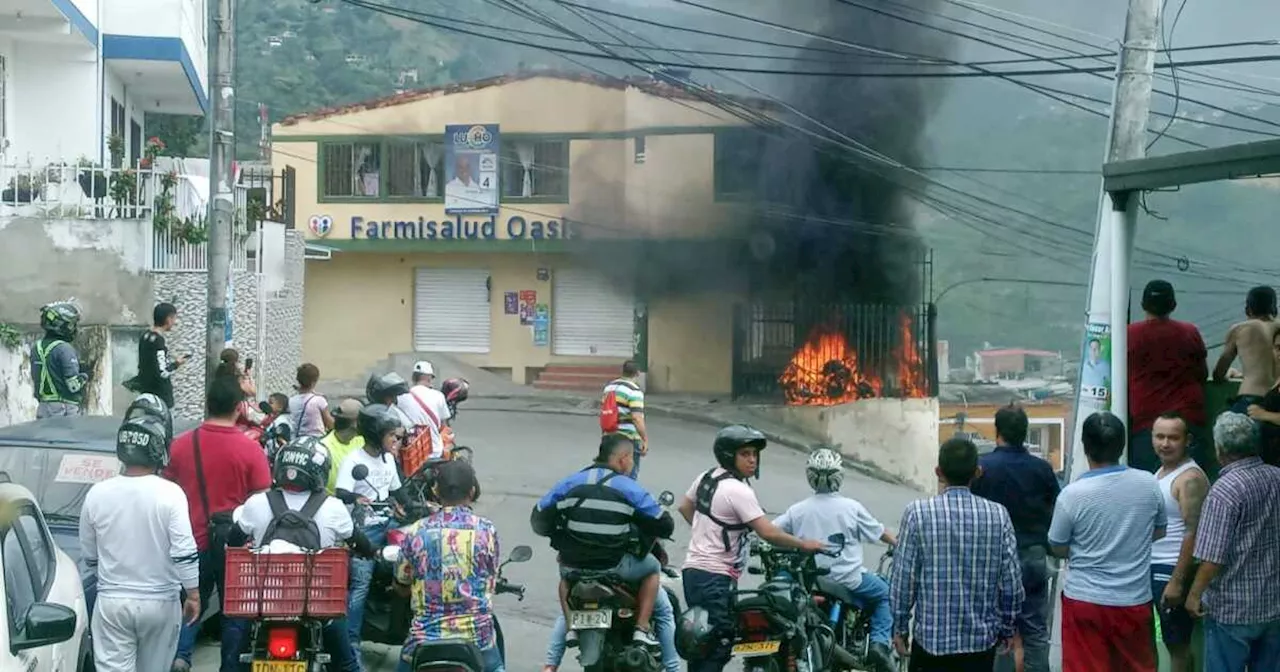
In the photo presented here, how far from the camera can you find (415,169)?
106ft

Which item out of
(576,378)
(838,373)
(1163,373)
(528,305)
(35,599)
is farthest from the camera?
(528,305)

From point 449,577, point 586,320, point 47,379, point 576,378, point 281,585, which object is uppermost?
point 586,320

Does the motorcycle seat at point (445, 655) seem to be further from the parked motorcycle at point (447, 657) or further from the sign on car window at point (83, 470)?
the sign on car window at point (83, 470)

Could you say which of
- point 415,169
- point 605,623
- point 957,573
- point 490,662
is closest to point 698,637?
point 605,623

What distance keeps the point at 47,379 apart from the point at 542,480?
743 centimetres

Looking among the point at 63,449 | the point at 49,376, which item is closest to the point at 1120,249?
the point at 63,449

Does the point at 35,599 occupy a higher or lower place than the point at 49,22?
lower

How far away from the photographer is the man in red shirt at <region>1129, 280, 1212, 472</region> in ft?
26.3

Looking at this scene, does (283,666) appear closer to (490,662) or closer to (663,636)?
(490,662)

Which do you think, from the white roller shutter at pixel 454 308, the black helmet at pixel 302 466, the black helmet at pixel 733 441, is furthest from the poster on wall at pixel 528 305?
the black helmet at pixel 302 466

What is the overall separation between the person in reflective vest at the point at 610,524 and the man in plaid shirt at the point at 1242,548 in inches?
97.1

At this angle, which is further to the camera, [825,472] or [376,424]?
[376,424]

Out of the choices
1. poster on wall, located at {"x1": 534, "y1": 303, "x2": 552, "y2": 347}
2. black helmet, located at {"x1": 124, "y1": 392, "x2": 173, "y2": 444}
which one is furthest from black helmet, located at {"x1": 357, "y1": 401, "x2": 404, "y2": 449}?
poster on wall, located at {"x1": 534, "y1": 303, "x2": 552, "y2": 347}

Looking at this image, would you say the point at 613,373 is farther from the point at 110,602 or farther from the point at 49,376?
the point at 110,602
